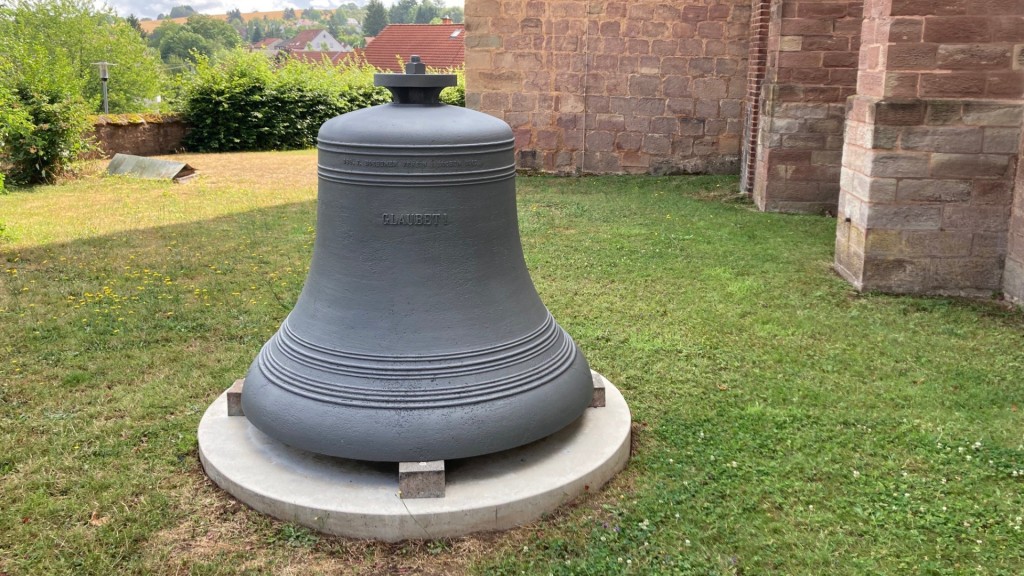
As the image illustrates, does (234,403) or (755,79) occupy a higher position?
(755,79)

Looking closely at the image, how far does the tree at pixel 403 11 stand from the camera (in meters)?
117

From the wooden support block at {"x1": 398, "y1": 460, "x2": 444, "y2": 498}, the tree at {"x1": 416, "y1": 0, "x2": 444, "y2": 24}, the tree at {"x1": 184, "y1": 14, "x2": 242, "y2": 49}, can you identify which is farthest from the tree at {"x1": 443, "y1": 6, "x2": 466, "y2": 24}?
the wooden support block at {"x1": 398, "y1": 460, "x2": 444, "y2": 498}

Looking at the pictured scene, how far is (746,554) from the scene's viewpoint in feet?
9.69

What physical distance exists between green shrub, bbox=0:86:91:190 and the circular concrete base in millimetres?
9550

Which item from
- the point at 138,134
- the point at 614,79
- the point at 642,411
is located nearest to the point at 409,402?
the point at 642,411

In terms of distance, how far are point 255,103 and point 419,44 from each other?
24457 millimetres

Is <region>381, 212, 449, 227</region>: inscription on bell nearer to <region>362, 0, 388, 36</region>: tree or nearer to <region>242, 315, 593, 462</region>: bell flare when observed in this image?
<region>242, 315, 593, 462</region>: bell flare

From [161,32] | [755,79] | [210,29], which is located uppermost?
[210,29]

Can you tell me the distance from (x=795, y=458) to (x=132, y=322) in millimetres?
4236

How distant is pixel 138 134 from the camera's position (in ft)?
50.2

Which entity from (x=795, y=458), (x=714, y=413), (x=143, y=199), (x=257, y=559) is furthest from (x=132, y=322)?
(x=143, y=199)

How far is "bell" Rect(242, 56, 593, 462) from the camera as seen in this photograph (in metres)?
3.11

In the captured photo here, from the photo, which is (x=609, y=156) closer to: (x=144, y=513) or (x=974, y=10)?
(x=974, y=10)

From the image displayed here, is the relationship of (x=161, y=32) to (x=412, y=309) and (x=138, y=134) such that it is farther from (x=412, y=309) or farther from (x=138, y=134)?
(x=412, y=309)
